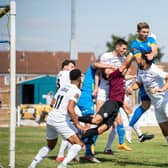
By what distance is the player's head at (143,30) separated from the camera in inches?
470

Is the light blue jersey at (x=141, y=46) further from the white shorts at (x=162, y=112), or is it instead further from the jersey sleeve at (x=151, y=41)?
the white shorts at (x=162, y=112)

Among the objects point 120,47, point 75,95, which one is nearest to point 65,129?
point 75,95

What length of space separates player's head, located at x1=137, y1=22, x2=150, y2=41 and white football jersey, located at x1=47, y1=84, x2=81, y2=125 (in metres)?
2.16

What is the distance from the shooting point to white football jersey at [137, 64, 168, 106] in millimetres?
11602

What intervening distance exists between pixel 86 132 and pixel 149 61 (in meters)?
1.74

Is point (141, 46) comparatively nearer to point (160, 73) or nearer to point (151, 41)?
point (151, 41)

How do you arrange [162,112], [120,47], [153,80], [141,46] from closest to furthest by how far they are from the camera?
[153,80]
[162,112]
[141,46]
[120,47]

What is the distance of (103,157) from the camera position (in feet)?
44.9

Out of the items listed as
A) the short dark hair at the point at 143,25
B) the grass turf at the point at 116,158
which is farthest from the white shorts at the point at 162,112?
the short dark hair at the point at 143,25

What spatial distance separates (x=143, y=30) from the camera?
39.3ft

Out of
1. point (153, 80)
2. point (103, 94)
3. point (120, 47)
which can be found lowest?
point (103, 94)

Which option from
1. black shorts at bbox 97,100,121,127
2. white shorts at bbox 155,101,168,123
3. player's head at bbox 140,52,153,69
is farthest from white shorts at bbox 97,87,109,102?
player's head at bbox 140,52,153,69

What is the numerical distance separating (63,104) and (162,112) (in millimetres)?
2280

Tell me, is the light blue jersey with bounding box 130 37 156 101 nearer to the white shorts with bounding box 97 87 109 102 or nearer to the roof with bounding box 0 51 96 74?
the white shorts with bounding box 97 87 109 102
